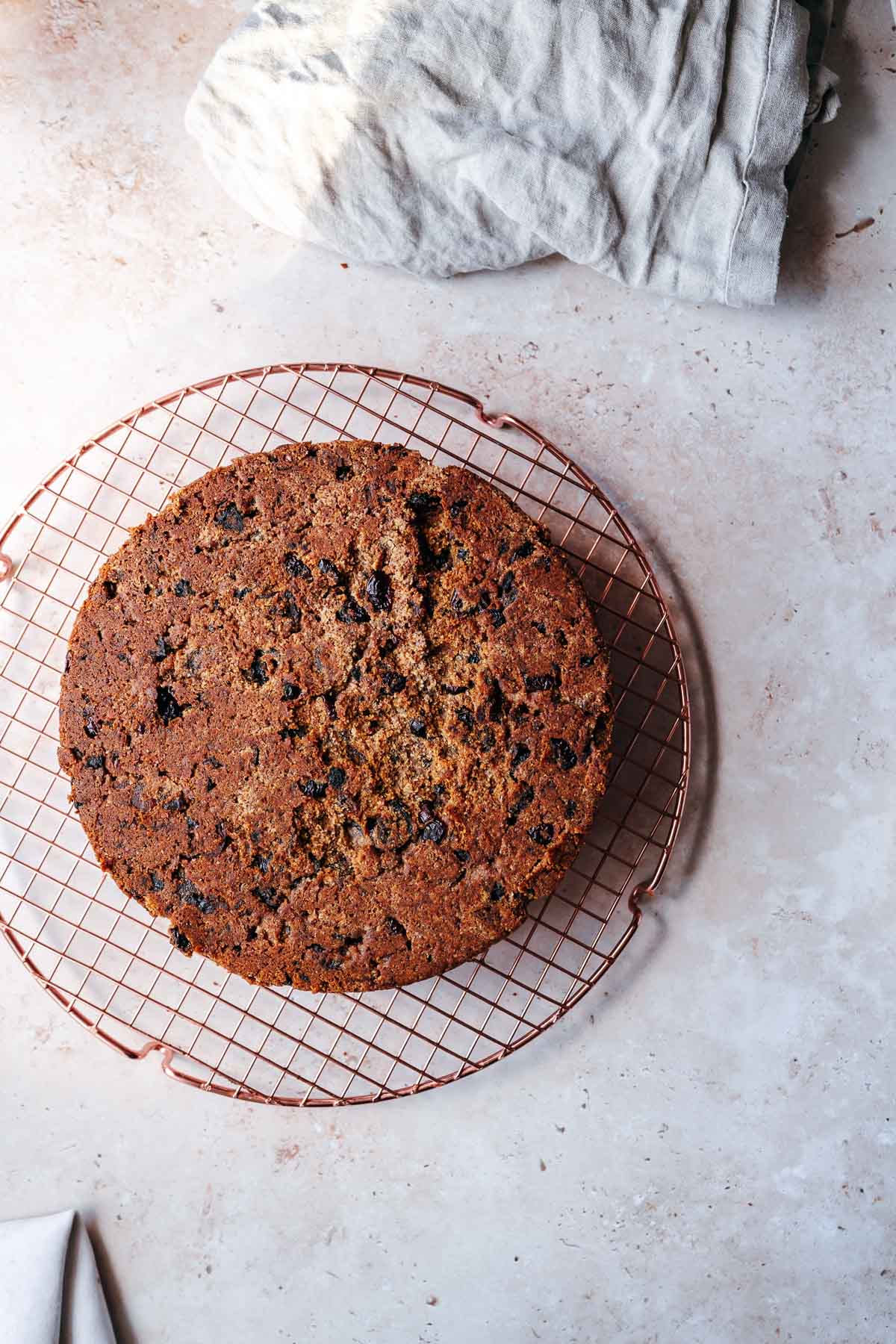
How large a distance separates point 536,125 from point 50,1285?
3256mm

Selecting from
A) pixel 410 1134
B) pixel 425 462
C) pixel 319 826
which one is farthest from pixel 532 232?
pixel 410 1134

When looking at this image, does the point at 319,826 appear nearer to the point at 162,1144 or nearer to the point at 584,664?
the point at 584,664

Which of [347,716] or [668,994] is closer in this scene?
[347,716]

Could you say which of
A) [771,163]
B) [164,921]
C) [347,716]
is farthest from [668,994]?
[771,163]

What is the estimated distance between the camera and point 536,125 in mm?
2496

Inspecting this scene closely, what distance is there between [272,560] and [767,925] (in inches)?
63.5

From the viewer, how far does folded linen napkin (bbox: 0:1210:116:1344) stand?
261cm

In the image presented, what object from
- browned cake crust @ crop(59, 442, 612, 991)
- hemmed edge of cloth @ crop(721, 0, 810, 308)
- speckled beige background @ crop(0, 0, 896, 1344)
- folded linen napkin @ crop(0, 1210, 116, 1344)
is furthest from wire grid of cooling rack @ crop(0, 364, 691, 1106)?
hemmed edge of cloth @ crop(721, 0, 810, 308)

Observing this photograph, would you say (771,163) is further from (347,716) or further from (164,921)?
(164,921)

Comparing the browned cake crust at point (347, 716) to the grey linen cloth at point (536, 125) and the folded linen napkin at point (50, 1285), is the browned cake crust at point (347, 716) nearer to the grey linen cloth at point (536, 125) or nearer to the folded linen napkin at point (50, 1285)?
the grey linen cloth at point (536, 125)

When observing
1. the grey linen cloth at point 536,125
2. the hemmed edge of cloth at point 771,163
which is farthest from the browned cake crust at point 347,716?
the hemmed edge of cloth at point 771,163

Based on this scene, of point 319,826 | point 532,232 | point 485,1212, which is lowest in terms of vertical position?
point 485,1212

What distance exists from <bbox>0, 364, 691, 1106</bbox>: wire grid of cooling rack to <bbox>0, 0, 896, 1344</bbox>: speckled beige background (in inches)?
3.6

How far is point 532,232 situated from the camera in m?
2.58
